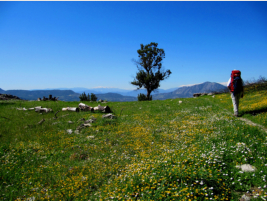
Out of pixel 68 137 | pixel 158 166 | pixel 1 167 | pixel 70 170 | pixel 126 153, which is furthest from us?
pixel 68 137

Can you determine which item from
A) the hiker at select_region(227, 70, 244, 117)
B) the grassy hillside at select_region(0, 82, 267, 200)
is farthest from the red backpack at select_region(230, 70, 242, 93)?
the grassy hillside at select_region(0, 82, 267, 200)

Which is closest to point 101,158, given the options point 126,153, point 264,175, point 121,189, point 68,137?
point 126,153

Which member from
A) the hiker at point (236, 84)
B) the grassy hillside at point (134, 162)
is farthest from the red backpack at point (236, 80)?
the grassy hillside at point (134, 162)

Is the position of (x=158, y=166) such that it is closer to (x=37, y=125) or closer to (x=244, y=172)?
(x=244, y=172)

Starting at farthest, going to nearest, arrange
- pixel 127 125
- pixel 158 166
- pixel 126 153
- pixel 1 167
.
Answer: pixel 127 125 < pixel 126 153 < pixel 1 167 < pixel 158 166

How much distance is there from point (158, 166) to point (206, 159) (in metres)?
2.15

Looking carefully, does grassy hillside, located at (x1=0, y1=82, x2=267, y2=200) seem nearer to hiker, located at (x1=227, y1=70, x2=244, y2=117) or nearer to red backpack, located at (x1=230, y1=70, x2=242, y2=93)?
hiker, located at (x1=227, y1=70, x2=244, y2=117)

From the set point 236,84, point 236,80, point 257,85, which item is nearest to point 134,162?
point 236,84

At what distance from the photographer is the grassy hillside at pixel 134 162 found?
5147 millimetres

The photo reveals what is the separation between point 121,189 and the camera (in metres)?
5.68

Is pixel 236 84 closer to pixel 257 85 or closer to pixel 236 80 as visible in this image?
pixel 236 80

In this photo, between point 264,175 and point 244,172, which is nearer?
point 264,175

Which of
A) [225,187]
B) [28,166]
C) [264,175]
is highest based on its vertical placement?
[264,175]

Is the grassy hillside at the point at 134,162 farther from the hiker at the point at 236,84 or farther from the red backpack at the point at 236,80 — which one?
the red backpack at the point at 236,80
